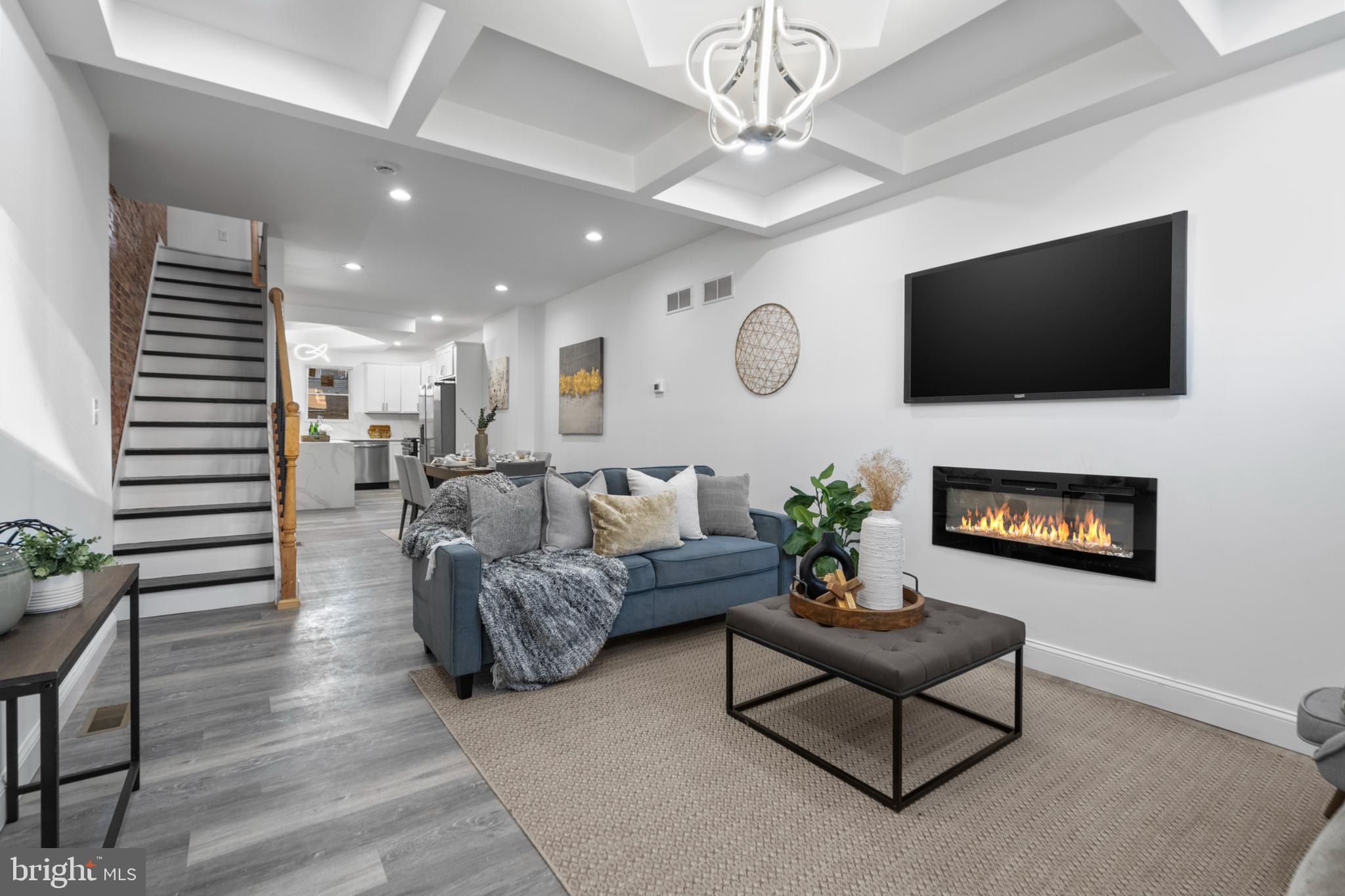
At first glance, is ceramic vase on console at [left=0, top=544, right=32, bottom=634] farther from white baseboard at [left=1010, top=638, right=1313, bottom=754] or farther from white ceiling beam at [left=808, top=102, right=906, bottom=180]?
white baseboard at [left=1010, top=638, right=1313, bottom=754]

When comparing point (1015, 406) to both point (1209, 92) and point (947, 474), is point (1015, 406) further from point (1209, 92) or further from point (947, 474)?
point (1209, 92)

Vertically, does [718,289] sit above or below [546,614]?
above

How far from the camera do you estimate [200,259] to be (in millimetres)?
6227

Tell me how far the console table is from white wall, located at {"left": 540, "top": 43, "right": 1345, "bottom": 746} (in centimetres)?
345

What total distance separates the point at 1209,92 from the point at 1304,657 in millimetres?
2217

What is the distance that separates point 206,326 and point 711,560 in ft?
17.0

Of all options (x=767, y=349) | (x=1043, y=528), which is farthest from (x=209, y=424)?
(x=1043, y=528)

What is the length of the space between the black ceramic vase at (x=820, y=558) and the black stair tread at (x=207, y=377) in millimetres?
4880

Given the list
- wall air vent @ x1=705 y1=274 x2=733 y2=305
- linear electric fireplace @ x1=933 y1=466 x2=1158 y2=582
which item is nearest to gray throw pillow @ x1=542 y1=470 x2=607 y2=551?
linear electric fireplace @ x1=933 y1=466 x2=1158 y2=582

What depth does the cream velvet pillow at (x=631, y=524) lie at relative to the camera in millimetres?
3260

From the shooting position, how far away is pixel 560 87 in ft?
9.93

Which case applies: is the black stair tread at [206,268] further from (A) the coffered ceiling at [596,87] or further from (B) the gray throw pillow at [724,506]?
(B) the gray throw pillow at [724,506]

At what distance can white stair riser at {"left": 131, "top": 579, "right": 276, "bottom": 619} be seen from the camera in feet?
12.2

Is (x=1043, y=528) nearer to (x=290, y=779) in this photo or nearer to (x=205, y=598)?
(x=290, y=779)
